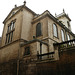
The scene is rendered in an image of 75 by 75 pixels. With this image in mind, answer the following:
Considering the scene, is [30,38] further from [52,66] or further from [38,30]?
[52,66]

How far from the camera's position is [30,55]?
37.6 feet

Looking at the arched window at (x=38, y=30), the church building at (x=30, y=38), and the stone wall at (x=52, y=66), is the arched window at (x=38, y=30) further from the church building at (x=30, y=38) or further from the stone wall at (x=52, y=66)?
the stone wall at (x=52, y=66)

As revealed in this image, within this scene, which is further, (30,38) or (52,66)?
(30,38)

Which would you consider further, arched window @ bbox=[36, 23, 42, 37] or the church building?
arched window @ bbox=[36, 23, 42, 37]

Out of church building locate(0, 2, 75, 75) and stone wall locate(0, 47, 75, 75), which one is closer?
stone wall locate(0, 47, 75, 75)

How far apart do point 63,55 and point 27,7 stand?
13380 mm

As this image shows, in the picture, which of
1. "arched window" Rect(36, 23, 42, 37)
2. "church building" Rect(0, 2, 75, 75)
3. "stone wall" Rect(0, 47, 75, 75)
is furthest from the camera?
"arched window" Rect(36, 23, 42, 37)

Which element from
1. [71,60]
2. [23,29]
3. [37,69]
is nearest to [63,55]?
[71,60]

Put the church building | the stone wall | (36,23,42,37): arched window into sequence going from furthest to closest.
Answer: (36,23,42,37): arched window → the church building → the stone wall

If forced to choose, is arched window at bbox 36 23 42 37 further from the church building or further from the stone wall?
the stone wall

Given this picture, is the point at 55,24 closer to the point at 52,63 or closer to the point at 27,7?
the point at 27,7

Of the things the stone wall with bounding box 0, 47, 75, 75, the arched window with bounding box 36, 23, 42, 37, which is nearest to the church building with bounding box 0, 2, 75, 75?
the arched window with bounding box 36, 23, 42, 37

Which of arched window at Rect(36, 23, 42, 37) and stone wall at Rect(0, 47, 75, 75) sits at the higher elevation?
arched window at Rect(36, 23, 42, 37)

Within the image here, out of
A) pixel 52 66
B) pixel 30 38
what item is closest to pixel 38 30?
pixel 30 38
